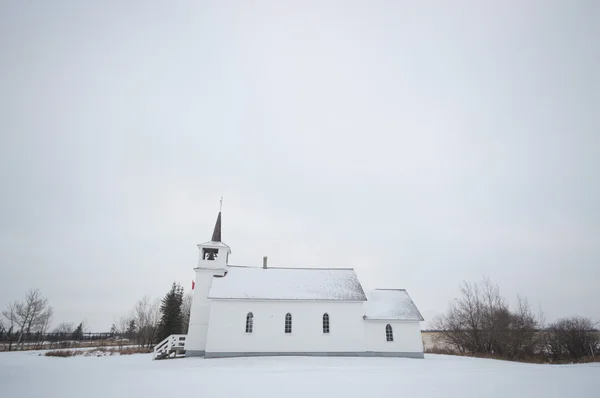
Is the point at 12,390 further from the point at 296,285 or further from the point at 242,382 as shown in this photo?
the point at 296,285

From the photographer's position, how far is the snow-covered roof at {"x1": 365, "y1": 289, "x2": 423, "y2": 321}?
28.3 metres

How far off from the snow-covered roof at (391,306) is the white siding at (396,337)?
0.56m

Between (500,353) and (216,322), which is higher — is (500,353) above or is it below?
below

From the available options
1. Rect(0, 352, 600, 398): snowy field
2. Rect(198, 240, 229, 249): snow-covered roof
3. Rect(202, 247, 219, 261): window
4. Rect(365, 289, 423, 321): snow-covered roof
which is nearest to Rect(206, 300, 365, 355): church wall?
Rect(365, 289, 423, 321): snow-covered roof

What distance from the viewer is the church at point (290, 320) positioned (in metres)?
26.4

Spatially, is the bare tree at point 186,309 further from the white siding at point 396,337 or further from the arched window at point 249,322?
the white siding at point 396,337

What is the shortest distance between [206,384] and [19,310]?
51.5 meters

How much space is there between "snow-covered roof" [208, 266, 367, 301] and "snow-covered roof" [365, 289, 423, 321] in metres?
2.02

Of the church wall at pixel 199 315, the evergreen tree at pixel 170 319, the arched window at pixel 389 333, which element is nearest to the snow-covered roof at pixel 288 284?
the church wall at pixel 199 315

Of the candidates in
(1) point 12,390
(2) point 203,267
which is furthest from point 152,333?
(1) point 12,390

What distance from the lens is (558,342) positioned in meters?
30.1

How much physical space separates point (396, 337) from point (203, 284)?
772 inches

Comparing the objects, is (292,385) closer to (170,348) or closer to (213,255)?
(170,348)

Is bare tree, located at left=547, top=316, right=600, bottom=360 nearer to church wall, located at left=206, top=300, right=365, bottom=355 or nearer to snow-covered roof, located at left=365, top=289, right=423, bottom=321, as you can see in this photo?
snow-covered roof, located at left=365, top=289, right=423, bottom=321
